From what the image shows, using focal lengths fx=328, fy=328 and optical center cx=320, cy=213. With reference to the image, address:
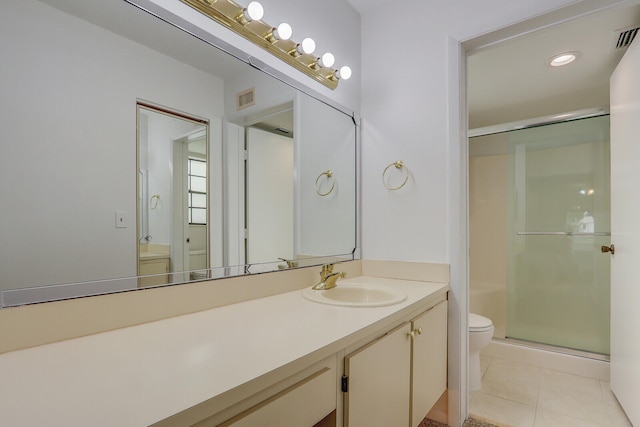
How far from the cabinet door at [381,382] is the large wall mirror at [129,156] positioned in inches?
23.4

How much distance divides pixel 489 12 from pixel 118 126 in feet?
5.58

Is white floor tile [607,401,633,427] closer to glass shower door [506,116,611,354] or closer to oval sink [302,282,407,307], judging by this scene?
glass shower door [506,116,611,354]

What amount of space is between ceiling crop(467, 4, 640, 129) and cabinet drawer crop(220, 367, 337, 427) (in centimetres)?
177

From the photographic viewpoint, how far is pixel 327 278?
151 centimetres

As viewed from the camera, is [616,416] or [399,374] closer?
[399,374]

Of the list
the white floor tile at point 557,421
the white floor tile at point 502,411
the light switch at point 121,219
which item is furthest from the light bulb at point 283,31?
the white floor tile at point 557,421

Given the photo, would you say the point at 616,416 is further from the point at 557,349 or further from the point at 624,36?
the point at 624,36

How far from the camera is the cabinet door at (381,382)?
35.9 inches

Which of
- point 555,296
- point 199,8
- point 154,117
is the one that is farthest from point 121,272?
point 555,296

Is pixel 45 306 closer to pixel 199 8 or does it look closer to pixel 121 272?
pixel 121 272

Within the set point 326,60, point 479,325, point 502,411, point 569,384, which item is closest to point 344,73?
point 326,60

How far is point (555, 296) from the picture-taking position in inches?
109

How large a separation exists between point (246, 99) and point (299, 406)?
1132 mm

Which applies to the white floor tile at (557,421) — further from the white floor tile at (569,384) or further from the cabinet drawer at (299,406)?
the cabinet drawer at (299,406)
